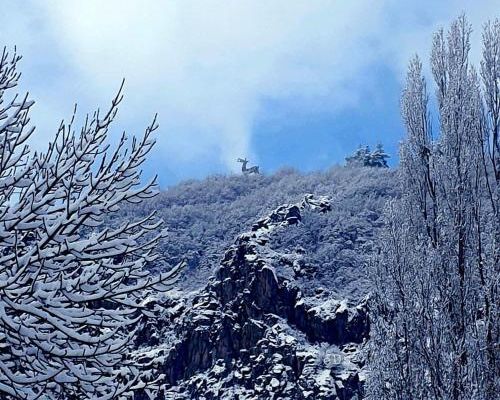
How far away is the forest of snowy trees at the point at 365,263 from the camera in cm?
427

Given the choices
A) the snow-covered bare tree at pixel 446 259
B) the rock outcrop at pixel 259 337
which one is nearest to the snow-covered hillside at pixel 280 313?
the rock outcrop at pixel 259 337

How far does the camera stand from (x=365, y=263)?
14.4 m

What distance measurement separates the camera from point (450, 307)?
452 inches

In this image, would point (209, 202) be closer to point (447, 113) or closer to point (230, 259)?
point (230, 259)

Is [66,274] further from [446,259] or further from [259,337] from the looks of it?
[259,337]

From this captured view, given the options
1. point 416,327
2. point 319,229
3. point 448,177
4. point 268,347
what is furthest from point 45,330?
point 319,229

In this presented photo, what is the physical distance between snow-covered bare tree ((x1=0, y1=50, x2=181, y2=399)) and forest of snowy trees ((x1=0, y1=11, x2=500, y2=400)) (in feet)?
0.04

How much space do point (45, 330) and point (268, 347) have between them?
43461 mm

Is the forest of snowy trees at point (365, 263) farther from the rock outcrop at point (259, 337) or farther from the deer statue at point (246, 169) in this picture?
the deer statue at point (246, 169)

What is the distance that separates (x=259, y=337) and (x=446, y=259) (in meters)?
38.1

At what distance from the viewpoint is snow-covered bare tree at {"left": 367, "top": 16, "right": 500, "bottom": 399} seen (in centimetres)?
1112

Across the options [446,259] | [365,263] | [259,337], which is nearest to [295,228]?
[259,337]

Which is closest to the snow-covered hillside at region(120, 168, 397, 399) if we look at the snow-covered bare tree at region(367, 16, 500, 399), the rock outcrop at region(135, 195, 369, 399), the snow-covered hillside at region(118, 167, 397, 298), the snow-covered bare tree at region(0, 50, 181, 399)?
the rock outcrop at region(135, 195, 369, 399)

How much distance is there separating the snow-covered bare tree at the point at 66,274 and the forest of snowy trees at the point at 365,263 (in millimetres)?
13
